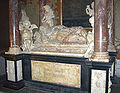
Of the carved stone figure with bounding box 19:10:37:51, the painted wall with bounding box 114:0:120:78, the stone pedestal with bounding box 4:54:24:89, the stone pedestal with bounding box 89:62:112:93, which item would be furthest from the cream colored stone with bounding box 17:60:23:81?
the painted wall with bounding box 114:0:120:78

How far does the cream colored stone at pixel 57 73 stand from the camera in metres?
3.13

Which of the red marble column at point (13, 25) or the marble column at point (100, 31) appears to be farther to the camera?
the red marble column at point (13, 25)

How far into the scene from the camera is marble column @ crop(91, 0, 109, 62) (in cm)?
265

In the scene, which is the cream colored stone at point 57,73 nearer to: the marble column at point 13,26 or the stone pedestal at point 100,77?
the stone pedestal at point 100,77

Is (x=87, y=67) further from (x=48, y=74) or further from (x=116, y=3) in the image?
(x=116, y=3)

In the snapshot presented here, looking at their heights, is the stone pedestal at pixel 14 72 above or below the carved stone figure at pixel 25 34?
below

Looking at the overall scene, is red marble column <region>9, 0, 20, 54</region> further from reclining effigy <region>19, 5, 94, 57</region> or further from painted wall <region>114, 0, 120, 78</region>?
painted wall <region>114, 0, 120, 78</region>

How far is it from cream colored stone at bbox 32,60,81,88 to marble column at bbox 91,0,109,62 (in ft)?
2.10

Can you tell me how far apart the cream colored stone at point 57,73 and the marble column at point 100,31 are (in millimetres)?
639

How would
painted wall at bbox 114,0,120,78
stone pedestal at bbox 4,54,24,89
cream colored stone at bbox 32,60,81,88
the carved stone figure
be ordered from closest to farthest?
cream colored stone at bbox 32,60,81,88, stone pedestal at bbox 4,54,24,89, the carved stone figure, painted wall at bbox 114,0,120,78

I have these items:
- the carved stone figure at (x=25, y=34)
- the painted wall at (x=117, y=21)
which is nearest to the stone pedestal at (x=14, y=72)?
the carved stone figure at (x=25, y=34)

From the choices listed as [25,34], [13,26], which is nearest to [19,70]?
[25,34]

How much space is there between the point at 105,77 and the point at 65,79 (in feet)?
3.41

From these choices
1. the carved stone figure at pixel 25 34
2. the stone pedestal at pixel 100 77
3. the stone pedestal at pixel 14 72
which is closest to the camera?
the stone pedestal at pixel 100 77
